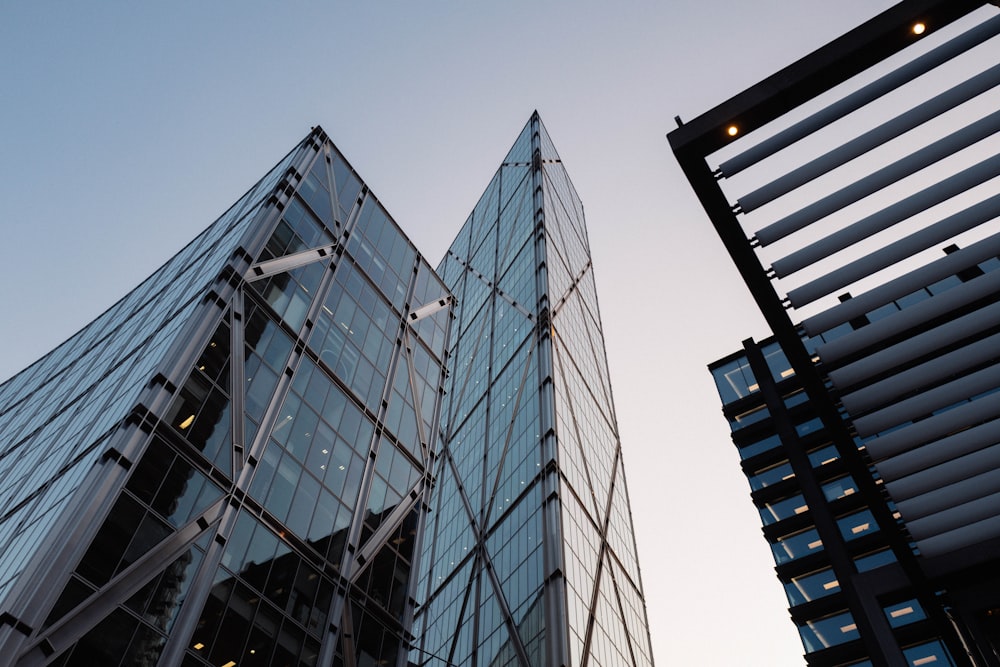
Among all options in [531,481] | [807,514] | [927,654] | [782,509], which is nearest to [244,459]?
[531,481]

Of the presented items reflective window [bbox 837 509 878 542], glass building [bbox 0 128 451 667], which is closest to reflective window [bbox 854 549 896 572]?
reflective window [bbox 837 509 878 542]

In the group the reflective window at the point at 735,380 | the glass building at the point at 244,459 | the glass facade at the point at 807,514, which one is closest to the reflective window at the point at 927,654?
the glass facade at the point at 807,514

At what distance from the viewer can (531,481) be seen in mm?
49281

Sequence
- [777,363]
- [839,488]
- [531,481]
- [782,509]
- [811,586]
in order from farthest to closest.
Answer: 1. [777,363]
2. [531,481]
3. [782,509]
4. [839,488]
5. [811,586]

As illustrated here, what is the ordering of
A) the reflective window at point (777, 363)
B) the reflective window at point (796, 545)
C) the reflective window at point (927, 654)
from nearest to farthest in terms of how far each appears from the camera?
the reflective window at point (927, 654)
the reflective window at point (796, 545)
the reflective window at point (777, 363)

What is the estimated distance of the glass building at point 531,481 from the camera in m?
42.5

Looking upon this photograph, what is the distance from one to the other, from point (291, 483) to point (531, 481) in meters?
→ 25.9

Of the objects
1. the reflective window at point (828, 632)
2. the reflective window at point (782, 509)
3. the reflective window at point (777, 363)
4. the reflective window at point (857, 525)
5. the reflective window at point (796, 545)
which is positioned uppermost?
the reflective window at point (777, 363)

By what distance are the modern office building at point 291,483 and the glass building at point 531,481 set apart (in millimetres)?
285

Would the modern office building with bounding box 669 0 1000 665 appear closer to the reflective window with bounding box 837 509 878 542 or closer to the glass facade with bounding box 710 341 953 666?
the glass facade with bounding box 710 341 953 666

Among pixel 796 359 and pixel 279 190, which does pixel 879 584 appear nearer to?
pixel 796 359

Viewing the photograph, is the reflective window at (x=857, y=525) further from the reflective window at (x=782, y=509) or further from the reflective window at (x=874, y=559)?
the reflective window at (x=782, y=509)

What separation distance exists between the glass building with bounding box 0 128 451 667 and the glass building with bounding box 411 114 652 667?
12.8 m

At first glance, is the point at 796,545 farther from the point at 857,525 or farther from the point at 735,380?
the point at 735,380
